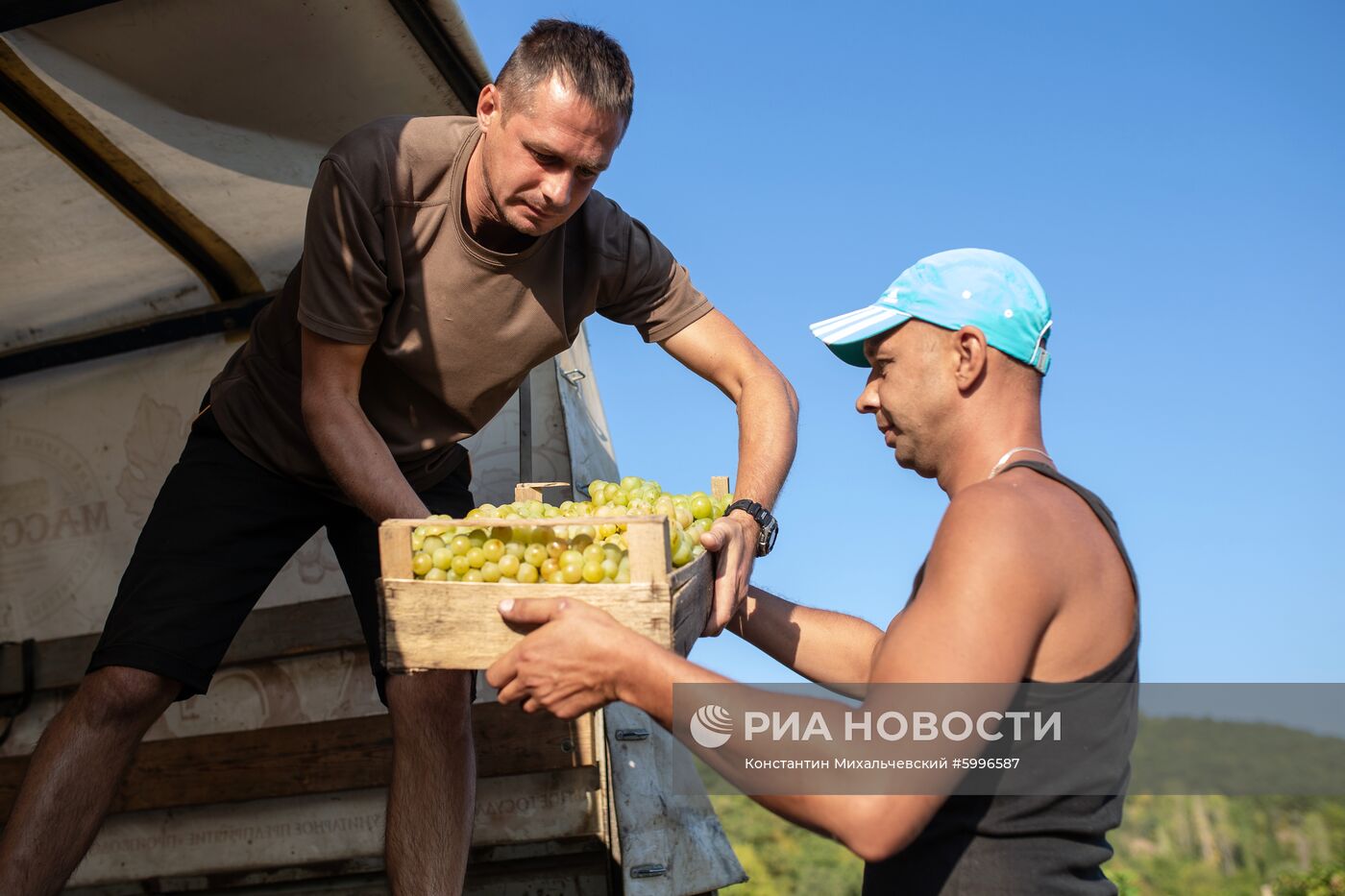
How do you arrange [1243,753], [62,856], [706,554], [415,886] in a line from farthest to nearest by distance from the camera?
[1243,753], [415,886], [62,856], [706,554]

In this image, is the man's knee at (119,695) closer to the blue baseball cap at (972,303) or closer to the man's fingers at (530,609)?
the man's fingers at (530,609)

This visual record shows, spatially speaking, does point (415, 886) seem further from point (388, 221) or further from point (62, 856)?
point (388, 221)

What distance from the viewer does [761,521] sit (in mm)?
3057

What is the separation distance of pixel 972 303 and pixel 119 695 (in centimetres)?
233

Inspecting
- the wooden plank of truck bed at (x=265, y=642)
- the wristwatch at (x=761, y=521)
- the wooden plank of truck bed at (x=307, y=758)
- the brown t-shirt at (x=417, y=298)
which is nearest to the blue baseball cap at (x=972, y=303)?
the wristwatch at (x=761, y=521)

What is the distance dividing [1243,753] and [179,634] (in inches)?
1164

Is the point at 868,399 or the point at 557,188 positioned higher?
the point at 557,188

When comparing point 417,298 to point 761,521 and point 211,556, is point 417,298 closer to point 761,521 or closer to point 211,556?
point 211,556

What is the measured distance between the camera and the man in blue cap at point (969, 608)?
1.86 metres

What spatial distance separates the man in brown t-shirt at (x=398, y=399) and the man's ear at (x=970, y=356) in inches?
27.8

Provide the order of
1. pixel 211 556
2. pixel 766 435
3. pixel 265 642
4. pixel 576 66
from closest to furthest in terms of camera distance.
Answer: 1. pixel 576 66
2. pixel 211 556
3. pixel 766 435
4. pixel 265 642

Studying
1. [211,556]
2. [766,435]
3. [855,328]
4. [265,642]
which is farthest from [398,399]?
[265,642]

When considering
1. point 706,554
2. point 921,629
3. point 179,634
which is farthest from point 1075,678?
point 179,634

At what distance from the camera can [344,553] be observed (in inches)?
143
